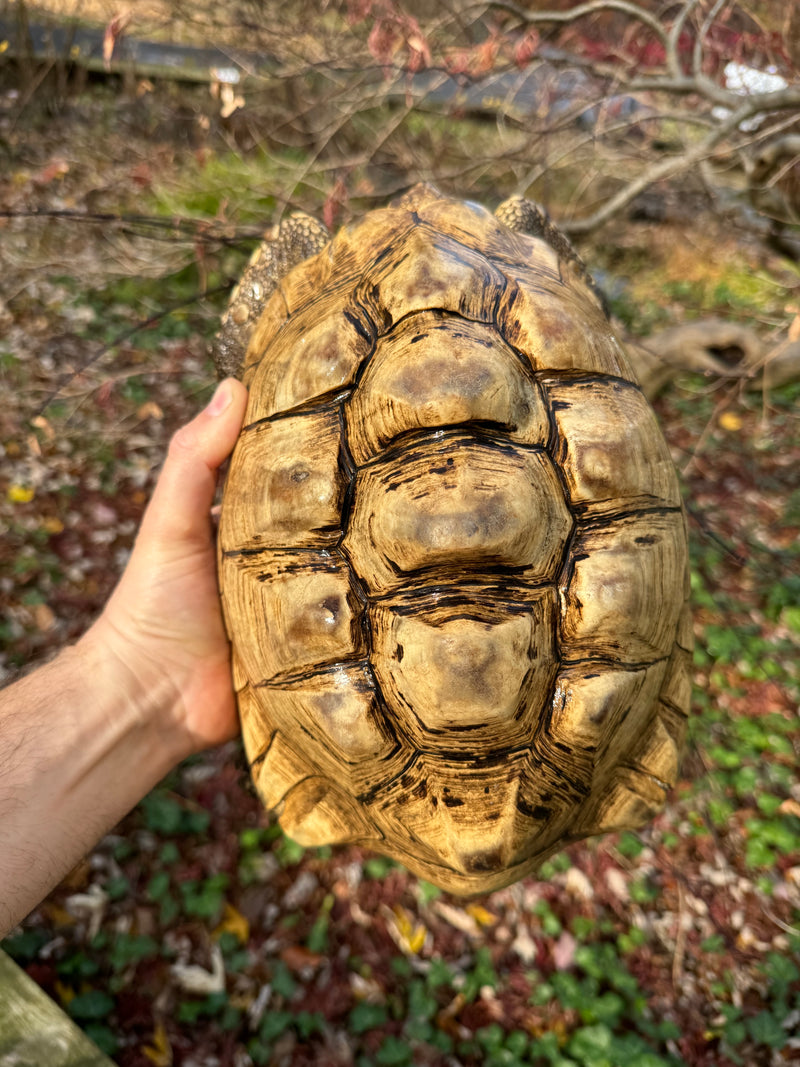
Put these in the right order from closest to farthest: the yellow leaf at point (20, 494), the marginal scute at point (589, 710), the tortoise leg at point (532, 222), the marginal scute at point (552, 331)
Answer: the marginal scute at point (589, 710) < the marginal scute at point (552, 331) < the tortoise leg at point (532, 222) < the yellow leaf at point (20, 494)

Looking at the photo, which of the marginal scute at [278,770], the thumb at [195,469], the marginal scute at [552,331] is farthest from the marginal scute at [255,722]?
the marginal scute at [552,331]

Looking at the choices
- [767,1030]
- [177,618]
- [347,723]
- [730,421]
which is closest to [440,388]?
[347,723]

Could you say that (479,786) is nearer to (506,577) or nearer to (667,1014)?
(506,577)

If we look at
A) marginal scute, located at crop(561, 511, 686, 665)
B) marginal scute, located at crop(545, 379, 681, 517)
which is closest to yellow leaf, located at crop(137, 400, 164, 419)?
marginal scute, located at crop(545, 379, 681, 517)

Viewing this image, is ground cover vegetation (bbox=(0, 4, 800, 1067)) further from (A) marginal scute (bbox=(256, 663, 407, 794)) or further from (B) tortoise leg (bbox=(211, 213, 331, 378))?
(A) marginal scute (bbox=(256, 663, 407, 794))

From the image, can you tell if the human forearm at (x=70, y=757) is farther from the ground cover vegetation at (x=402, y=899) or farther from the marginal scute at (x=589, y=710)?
the marginal scute at (x=589, y=710)

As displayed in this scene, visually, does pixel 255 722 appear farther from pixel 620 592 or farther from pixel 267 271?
pixel 267 271
